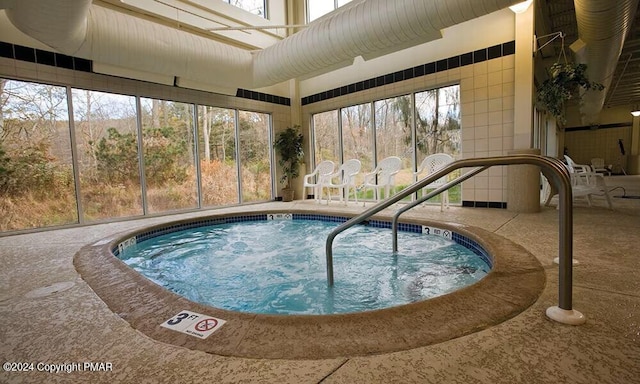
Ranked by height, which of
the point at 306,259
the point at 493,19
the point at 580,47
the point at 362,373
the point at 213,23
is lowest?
the point at 306,259

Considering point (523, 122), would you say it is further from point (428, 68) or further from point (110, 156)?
point (110, 156)

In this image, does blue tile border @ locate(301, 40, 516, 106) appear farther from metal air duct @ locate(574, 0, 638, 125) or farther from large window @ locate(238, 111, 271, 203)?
large window @ locate(238, 111, 271, 203)

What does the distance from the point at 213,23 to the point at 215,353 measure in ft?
18.8

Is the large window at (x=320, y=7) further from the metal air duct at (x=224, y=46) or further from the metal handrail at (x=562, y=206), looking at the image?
the metal handrail at (x=562, y=206)

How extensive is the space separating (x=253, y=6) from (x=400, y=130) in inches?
157

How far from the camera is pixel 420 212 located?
14.2 ft

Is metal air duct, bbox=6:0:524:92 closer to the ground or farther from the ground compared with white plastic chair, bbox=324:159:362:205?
farther from the ground

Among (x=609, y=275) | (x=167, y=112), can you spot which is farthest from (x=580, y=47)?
(x=167, y=112)

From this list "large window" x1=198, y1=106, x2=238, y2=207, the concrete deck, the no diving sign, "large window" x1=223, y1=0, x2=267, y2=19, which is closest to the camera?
the concrete deck

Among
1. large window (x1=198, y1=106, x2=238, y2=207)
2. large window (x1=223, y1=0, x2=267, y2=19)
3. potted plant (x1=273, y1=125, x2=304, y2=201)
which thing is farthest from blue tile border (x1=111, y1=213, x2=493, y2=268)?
large window (x1=223, y1=0, x2=267, y2=19)

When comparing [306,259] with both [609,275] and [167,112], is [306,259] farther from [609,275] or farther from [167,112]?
[167,112]

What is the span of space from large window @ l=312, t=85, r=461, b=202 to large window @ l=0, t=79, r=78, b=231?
4582 mm

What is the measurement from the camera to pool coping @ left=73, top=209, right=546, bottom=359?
106cm

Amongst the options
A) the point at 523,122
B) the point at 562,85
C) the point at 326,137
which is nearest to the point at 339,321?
the point at 523,122
